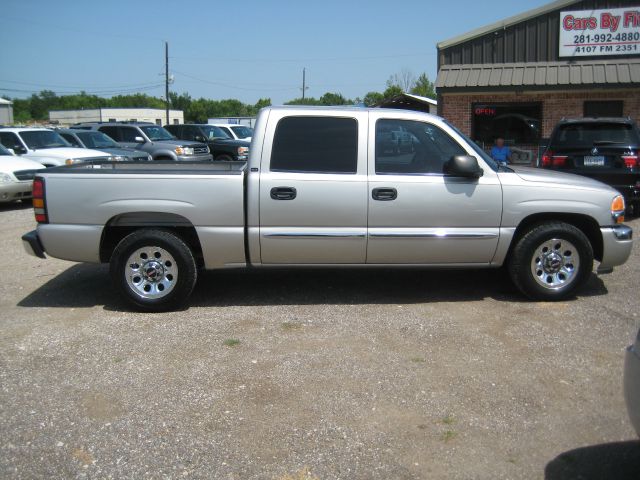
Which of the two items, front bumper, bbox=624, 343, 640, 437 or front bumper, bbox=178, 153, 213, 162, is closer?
front bumper, bbox=624, 343, 640, 437

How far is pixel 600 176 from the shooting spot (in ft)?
32.9

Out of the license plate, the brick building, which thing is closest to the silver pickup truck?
the license plate

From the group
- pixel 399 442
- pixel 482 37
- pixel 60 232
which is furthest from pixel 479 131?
pixel 399 442

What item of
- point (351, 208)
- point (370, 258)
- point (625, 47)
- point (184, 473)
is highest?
point (625, 47)

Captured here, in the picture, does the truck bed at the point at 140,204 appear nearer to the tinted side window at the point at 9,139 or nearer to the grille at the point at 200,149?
the tinted side window at the point at 9,139

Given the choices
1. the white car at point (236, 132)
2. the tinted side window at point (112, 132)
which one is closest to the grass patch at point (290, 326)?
the tinted side window at point (112, 132)

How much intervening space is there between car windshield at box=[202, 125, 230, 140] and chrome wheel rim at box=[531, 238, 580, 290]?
1777 cm

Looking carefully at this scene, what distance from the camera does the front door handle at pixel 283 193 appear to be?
18.7 feet

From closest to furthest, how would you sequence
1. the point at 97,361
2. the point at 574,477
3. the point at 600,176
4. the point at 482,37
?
the point at 574,477 < the point at 97,361 < the point at 600,176 < the point at 482,37

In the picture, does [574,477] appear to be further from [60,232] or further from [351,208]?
[60,232]

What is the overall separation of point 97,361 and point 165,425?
124 centimetres

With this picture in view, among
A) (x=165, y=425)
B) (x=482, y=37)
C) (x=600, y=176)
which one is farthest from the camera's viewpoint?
(x=482, y=37)

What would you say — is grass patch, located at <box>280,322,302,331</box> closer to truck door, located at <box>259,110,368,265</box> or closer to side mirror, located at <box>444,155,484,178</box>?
truck door, located at <box>259,110,368,265</box>

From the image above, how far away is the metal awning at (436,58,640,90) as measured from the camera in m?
17.2
